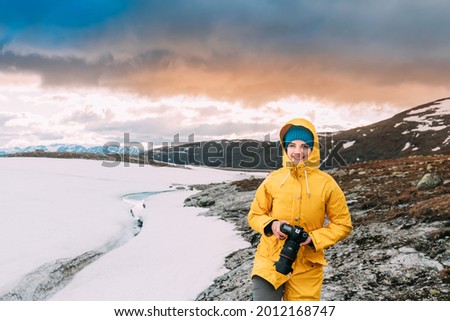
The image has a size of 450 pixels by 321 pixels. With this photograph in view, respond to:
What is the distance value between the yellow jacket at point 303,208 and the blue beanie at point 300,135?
1.9 inches

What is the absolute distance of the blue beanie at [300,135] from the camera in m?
4.29

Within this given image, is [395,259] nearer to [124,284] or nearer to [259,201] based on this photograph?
[259,201]

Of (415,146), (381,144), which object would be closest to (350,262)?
(415,146)

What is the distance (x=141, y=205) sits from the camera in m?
31.4

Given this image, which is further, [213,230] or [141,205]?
[141,205]

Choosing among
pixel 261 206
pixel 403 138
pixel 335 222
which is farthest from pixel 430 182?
→ pixel 403 138

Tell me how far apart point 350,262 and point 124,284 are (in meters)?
6.94

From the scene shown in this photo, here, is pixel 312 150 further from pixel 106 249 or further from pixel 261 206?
pixel 106 249

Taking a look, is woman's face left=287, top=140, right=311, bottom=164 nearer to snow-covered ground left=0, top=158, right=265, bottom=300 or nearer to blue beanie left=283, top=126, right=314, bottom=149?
blue beanie left=283, top=126, right=314, bottom=149

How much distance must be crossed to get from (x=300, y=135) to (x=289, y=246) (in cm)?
135

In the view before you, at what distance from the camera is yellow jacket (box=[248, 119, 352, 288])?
167 inches

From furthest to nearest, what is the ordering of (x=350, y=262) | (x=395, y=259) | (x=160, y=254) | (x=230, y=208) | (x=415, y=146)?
(x=415, y=146) < (x=230, y=208) < (x=160, y=254) < (x=350, y=262) < (x=395, y=259)

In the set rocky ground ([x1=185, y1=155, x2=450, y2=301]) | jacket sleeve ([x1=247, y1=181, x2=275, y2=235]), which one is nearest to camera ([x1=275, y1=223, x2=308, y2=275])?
jacket sleeve ([x1=247, y1=181, x2=275, y2=235])
